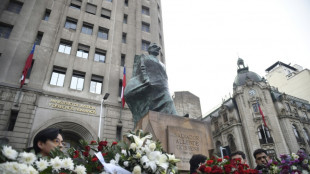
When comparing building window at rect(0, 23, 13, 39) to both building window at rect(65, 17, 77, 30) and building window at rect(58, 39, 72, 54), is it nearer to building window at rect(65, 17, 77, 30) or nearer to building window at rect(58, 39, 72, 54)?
building window at rect(58, 39, 72, 54)

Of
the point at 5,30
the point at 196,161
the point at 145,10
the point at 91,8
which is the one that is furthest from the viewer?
the point at 145,10

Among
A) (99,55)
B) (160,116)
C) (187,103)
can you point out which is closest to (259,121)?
(187,103)

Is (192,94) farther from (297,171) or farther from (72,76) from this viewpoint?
(297,171)

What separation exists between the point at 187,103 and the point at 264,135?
12534 millimetres

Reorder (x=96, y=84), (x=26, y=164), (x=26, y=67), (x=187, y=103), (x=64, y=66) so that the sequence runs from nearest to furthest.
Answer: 1. (x=26, y=164)
2. (x=26, y=67)
3. (x=64, y=66)
4. (x=96, y=84)
5. (x=187, y=103)

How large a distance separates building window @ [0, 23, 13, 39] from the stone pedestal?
Result: 52.1 ft

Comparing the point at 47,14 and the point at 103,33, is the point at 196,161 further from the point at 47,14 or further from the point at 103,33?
the point at 47,14

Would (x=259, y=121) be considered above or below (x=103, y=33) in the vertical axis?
below

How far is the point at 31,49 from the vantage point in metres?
14.9

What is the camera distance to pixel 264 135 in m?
27.9

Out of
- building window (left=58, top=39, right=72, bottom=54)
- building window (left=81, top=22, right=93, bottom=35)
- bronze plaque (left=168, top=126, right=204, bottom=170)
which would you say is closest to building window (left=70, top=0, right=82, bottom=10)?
building window (left=81, top=22, right=93, bottom=35)

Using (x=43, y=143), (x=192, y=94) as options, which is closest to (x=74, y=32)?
(x=43, y=143)

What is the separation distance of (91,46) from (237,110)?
2470 centimetres

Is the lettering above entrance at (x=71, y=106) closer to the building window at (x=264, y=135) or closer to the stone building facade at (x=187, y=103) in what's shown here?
the stone building facade at (x=187, y=103)
